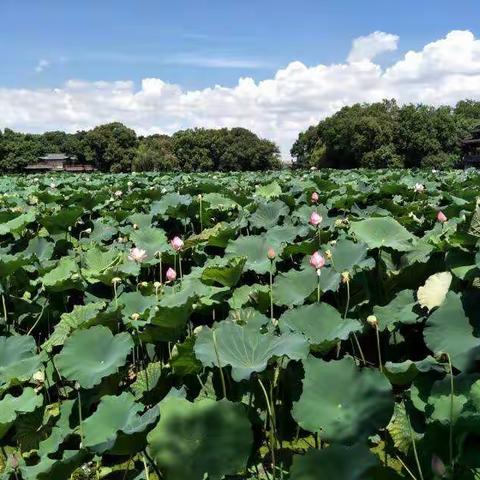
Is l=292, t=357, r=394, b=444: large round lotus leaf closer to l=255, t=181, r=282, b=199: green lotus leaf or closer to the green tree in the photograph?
l=255, t=181, r=282, b=199: green lotus leaf

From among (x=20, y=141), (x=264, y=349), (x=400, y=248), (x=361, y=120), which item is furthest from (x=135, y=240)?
(x=20, y=141)

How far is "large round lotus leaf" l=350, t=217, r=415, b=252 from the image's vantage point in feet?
8.44

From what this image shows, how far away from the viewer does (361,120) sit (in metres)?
47.4

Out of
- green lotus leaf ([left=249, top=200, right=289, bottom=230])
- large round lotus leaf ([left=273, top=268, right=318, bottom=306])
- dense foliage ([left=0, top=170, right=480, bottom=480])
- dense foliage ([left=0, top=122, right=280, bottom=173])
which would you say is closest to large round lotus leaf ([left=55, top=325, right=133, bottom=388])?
dense foliage ([left=0, top=170, right=480, bottom=480])

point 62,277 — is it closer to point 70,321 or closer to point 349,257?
point 70,321

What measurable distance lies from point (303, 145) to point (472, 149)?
22.6 meters

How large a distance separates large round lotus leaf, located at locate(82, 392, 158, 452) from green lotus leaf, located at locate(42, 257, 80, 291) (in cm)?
117

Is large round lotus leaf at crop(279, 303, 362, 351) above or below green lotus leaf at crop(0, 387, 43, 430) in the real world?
above

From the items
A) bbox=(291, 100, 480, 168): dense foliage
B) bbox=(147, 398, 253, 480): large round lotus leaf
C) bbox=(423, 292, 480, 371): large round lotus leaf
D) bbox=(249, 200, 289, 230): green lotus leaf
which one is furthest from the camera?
bbox=(291, 100, 480, 168): dense foliage

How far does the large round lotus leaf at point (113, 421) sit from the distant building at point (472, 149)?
162ft

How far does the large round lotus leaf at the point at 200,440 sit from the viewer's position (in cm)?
143

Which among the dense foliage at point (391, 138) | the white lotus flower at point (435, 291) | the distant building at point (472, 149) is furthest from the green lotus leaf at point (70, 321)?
the distant building at point (472, 149)

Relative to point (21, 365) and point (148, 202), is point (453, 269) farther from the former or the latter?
point (148, 202)

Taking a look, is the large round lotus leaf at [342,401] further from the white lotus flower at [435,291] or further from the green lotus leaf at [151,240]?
the green lotus leaf at [151,240]
